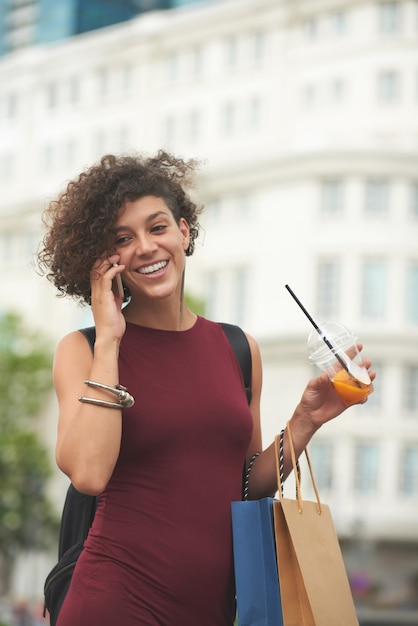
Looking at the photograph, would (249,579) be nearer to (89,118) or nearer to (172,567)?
(172,567)

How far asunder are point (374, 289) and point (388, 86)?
6.84 meters

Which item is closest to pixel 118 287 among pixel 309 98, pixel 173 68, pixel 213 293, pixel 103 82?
pixel 213 293

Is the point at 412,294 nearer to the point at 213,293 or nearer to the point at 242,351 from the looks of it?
the point at 213,293

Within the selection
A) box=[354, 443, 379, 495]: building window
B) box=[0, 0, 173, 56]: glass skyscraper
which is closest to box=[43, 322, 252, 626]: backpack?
box=[354, 443, 379, 495]: building window

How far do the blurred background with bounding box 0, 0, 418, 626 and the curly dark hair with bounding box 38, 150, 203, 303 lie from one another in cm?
3113

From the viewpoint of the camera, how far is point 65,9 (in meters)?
48.1

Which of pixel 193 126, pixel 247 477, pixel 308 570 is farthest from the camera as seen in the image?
pixel 193 126

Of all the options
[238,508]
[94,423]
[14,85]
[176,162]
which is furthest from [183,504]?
[14,85]

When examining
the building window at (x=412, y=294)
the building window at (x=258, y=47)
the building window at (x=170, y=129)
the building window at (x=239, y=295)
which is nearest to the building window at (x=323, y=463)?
the building window at (x=412, y=294)

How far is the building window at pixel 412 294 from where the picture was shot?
36.4 meters

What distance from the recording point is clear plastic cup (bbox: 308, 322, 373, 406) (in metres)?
2.07

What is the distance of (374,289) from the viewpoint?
120 ft

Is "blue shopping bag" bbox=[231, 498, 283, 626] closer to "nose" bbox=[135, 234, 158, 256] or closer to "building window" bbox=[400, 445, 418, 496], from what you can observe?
"nose" bbox=[135, 234, 158, 256]

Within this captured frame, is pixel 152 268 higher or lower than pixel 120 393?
higher
